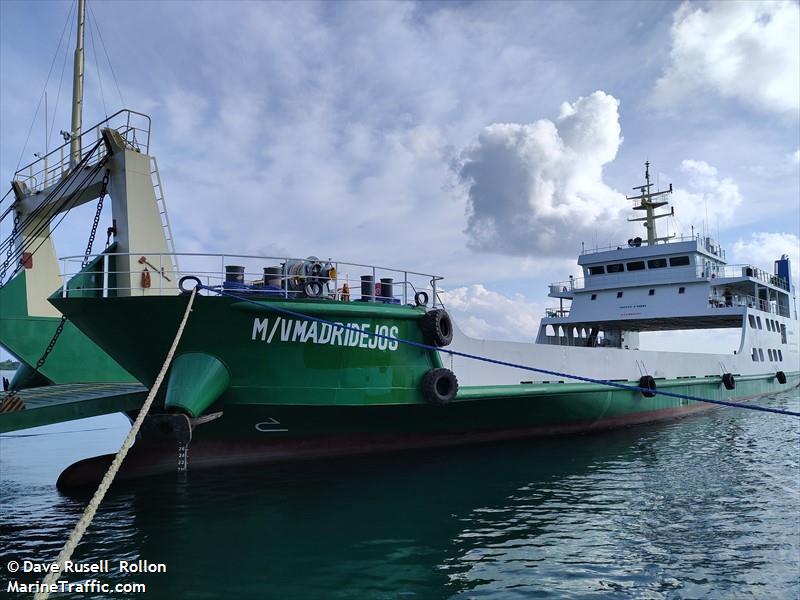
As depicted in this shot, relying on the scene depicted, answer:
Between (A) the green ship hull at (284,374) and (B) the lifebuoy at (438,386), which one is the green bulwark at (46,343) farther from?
(B) the lifebuoy at (438,386)

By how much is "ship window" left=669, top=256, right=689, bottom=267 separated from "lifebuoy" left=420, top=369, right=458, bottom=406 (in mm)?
16582

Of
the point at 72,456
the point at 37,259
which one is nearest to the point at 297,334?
the point at 72,456

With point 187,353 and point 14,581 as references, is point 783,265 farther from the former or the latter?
point 14,581

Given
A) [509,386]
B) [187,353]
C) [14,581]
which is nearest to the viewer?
[14,581]

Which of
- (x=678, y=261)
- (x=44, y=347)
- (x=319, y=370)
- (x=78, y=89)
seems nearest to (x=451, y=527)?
(x=319, y=370)

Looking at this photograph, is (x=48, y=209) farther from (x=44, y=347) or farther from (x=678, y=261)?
(x=678, y=261)

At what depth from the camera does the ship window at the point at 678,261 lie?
77.1 ft

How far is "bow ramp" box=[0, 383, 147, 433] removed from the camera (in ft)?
30.1

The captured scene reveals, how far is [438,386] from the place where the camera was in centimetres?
1111

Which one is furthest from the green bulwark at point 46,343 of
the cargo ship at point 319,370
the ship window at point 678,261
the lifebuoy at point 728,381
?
the ship window at point 678,261

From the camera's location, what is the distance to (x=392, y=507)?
26.9ft

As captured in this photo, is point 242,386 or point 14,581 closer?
point 14,581

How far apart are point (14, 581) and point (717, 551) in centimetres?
771

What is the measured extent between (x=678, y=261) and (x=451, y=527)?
20.3 m
